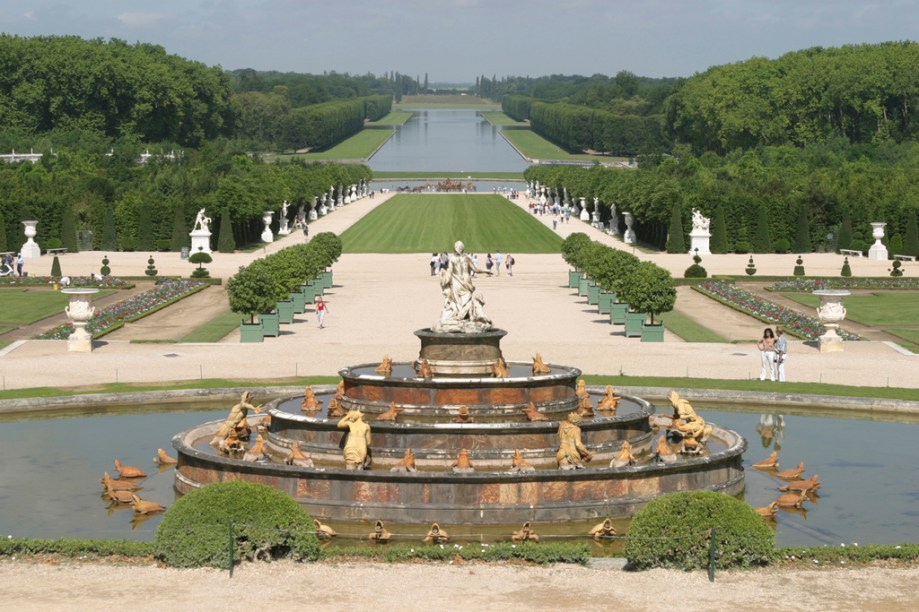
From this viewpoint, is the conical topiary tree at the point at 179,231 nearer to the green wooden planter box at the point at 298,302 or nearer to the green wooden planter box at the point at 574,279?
the green wooden planter box at the point at 574,279

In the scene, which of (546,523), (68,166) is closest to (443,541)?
(546,523)

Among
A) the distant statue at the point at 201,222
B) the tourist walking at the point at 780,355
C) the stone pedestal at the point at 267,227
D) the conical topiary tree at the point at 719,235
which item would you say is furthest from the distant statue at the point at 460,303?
the stone pedestal at the point at 267,227

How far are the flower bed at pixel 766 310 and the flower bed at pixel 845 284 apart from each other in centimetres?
262

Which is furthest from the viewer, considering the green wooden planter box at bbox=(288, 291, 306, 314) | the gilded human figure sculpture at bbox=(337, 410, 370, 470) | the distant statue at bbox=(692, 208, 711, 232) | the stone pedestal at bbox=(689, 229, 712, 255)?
the stone pedestal at bbox=(689, 229, 712, 255)

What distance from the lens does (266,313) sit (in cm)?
5438

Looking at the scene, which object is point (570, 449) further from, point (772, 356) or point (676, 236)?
point (676, 236)

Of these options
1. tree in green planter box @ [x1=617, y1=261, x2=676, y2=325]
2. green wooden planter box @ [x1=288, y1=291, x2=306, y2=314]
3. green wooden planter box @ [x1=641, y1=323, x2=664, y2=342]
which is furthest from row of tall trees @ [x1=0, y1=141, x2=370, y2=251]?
green wooden planter box @ [x1=641, y1=323, x2=664, y2=342]

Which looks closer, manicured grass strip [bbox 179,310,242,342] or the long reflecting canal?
the long reflecting canal

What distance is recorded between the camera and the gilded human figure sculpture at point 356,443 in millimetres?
29312

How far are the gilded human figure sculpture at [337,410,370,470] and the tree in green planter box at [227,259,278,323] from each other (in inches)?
922

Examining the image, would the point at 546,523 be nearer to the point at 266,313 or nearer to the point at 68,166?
the point at 266,313

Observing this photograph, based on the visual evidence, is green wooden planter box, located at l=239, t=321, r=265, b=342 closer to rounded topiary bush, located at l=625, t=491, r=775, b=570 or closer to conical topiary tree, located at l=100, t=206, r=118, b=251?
rounded topiary bush, located at l=625, t=491, r=775, b=570

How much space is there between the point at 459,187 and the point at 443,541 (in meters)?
153

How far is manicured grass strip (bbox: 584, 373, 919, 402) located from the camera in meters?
40.2
